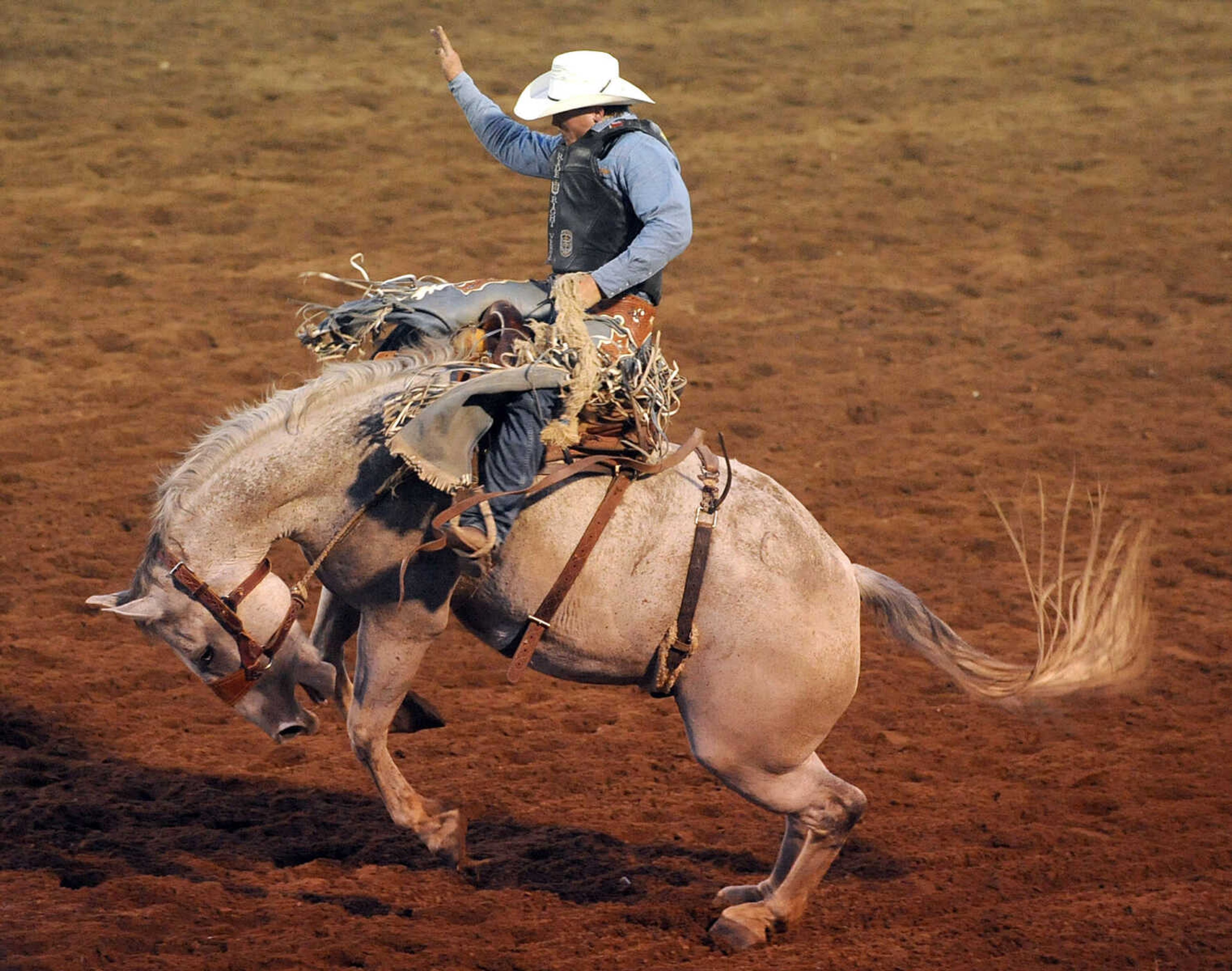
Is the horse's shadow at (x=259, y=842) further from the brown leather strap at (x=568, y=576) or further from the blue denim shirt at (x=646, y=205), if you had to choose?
Answer: the blue denim shirt at (x=646, y=205)

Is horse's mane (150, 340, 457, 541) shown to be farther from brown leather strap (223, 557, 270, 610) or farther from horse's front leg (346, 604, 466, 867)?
horse's front leg (346, 604, 466, 867)

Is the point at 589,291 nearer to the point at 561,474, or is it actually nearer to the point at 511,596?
the point at 561,474

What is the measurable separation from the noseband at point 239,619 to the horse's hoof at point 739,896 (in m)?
1.73

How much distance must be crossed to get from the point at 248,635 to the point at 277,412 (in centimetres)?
71

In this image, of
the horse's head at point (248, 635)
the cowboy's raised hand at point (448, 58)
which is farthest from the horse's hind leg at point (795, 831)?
the cowboy's raised hand at point (448, 58)

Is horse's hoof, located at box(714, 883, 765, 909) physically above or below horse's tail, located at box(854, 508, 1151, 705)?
below

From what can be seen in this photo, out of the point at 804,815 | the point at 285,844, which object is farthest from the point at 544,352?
A: the point at 285,844

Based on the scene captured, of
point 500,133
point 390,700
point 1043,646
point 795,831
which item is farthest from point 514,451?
point 1043,646

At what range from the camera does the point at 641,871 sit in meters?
5.28

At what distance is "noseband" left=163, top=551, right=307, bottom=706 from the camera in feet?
14.7

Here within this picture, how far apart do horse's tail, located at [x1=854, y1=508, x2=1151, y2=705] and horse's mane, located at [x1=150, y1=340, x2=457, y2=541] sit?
164 cm

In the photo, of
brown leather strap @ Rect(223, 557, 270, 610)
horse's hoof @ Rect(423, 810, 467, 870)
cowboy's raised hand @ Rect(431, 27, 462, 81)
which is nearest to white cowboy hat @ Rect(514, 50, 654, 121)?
cowboy's raised hand @ Rect(431, 27, 462, 81)

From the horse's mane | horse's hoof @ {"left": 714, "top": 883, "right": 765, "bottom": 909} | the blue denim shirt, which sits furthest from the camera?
horse's hoof @ {"left": 714, "top": 883, "right": 765, "bottom": 909}

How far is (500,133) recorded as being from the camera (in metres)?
5.20
